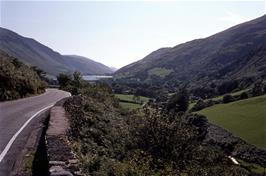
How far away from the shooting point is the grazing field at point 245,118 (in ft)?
175

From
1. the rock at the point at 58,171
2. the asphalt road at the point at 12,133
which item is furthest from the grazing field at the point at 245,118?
the rock at the point at 58,171

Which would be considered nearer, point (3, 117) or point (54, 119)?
point (54, 119)

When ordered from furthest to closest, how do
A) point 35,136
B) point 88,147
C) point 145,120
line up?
point 145,120 < point 35,136 < point 88,147

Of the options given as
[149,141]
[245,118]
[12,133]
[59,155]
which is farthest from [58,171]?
[245,118]

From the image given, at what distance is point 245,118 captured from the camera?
64250mm

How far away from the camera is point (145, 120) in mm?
16500

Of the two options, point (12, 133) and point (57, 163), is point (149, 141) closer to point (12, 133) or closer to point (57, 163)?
point (12, 133)

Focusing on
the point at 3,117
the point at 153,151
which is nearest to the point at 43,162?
the point at 153,151

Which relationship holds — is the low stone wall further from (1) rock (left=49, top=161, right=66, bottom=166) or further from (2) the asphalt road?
(2) the asphalt road

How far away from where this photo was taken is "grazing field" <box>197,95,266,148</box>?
2103 inches

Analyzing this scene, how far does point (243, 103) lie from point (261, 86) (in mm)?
16541

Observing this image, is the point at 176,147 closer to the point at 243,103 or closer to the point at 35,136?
the point at 35,136

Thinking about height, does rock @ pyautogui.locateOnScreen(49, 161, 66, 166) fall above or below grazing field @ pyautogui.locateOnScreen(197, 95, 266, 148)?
above

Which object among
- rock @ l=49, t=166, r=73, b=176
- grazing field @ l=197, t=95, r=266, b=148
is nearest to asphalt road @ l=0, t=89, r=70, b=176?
rock @ l=49, t=166, r=73, b=176
